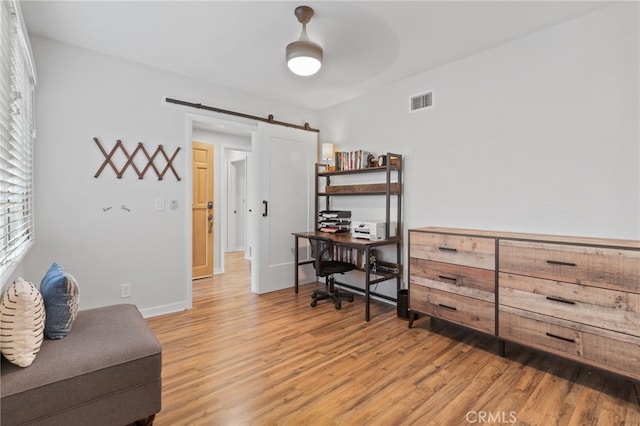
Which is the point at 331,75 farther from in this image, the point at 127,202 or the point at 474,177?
the point at 127,202

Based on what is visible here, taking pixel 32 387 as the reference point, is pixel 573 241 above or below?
above

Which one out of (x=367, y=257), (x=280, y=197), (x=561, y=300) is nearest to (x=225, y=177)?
(x=280, y=197)

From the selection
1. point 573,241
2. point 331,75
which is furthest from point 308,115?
point 573,241

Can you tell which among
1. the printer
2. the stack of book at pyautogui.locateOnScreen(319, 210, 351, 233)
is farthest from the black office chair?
the stack of book at pyautogui.locateOnScreen(319, 210, 351, 233)

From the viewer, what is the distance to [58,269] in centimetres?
187

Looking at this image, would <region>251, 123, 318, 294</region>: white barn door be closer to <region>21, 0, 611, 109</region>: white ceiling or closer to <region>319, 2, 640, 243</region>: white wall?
<region>21, 0, 611, 109</region>: white ceiling

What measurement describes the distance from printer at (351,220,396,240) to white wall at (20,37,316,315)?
6.11 feet

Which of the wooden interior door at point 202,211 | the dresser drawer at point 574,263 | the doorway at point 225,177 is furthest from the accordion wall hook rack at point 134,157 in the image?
the dresser drawer at point 574,263

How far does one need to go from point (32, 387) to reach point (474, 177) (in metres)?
3.26

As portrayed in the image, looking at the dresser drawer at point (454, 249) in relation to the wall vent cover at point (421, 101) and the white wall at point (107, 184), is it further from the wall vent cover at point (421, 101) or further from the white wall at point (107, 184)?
the white wall at point (107, 184)

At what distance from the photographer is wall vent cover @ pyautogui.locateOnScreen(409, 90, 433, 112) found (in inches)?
129

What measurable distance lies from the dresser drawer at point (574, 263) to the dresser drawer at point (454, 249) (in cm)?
10

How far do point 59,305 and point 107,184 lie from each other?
170 cm

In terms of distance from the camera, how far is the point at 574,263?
6.60ft
